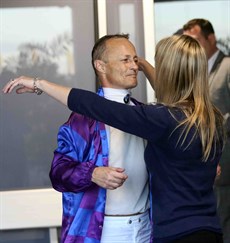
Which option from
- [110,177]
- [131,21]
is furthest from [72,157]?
[131,21]

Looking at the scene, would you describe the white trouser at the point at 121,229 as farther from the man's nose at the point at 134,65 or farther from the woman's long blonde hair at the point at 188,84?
the man's nose at the point at 134,65

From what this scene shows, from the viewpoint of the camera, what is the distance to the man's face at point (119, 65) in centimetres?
260

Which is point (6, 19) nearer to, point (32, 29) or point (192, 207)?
point (32, 29)

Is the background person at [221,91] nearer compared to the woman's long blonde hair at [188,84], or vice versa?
the woman's long blonde hair at [188,84]

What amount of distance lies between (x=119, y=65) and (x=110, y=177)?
0.58 meters

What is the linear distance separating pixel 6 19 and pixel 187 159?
1804 millimetres

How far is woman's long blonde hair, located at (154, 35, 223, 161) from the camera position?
2.23m

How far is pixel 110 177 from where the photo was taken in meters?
2.21

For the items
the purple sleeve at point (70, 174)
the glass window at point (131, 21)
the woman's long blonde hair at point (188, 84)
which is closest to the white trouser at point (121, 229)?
the purple sleeve at point (70, 174)

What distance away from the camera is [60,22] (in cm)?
366

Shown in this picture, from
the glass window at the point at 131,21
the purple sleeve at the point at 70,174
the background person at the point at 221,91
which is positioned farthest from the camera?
the background person at the point at 221,91

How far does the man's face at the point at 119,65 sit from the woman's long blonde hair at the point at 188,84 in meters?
0.33

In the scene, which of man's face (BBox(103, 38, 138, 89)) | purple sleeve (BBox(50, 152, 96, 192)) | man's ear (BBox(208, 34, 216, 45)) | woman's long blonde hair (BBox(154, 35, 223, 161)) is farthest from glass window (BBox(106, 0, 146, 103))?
woman's long blonde hair (BBox(154, 35, 223, 161))

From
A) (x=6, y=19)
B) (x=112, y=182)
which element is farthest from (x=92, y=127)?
(x=6, y=19)
